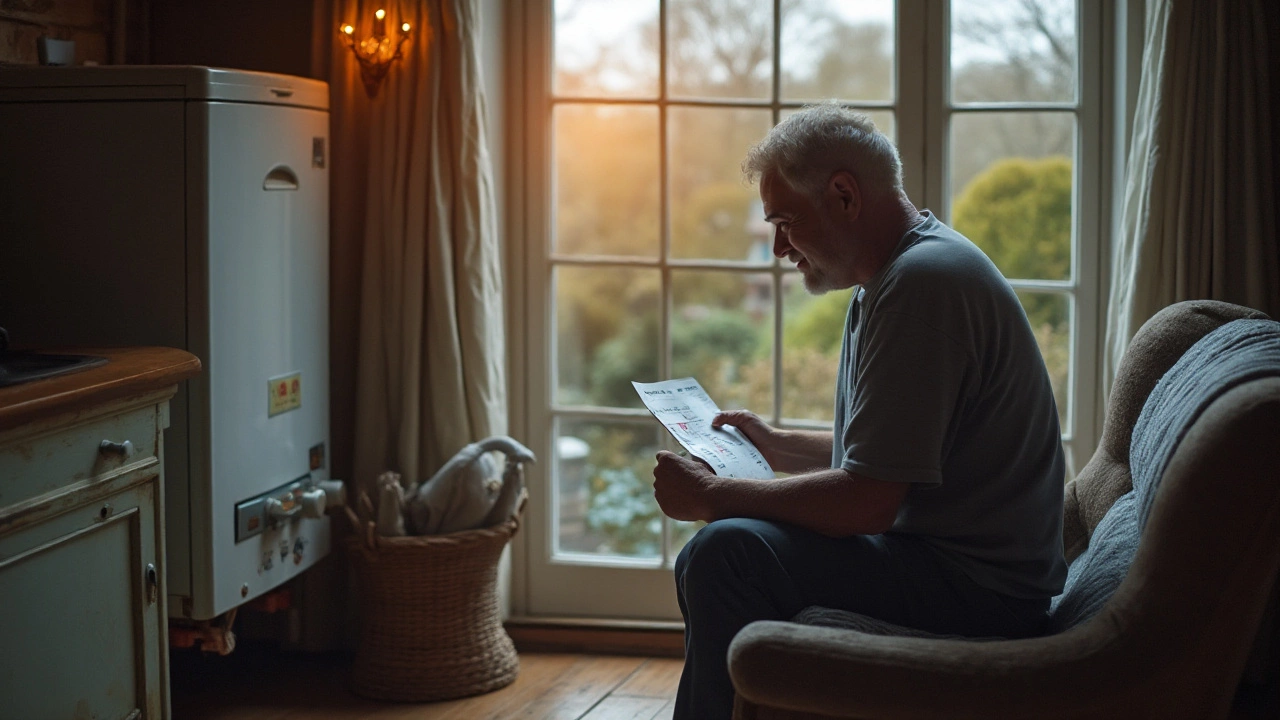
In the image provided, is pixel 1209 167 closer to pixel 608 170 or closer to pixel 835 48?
pixel 835 48

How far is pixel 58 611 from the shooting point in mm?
1861

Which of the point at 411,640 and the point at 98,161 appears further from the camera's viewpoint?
the point at 411,640

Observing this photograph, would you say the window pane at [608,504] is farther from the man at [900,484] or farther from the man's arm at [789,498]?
the man at [900,484]

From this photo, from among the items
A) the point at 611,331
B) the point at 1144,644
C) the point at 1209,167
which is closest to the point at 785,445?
the point at 1144,644

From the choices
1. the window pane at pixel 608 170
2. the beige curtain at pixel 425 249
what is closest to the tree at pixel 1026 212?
the window pane at pixel 608 170

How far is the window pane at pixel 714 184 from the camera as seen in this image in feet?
10.1

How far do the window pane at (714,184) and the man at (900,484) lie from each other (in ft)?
1.20

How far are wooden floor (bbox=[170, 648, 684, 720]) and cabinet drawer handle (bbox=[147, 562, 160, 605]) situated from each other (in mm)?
681

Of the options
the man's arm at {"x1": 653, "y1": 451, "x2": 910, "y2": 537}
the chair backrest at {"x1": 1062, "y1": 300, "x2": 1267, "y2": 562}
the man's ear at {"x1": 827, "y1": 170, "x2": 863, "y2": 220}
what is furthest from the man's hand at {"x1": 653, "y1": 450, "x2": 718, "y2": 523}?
the chair backrest at {"x1": 1062, "y1": 300, "x2": 1267, "y2": 562}

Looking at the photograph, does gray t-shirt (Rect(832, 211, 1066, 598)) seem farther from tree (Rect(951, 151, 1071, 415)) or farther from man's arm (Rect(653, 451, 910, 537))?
tree (Rect(951, 151, 1071, 415))

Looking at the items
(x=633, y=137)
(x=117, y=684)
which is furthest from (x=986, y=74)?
(x=117, y=684)

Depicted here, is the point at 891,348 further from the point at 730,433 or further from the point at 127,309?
the point at 127,309

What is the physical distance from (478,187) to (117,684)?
136 centimetres

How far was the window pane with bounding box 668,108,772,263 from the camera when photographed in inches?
121
